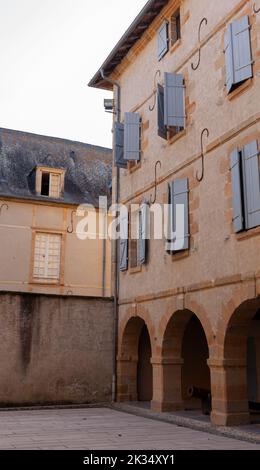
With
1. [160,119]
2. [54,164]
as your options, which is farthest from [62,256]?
[160,119]

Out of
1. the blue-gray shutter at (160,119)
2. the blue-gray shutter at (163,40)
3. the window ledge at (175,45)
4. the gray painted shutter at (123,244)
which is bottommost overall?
the gray painted shutter at (123,244)

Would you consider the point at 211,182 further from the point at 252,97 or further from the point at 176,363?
the point at 176,363

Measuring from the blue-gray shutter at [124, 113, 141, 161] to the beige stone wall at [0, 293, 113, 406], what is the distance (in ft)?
11.6

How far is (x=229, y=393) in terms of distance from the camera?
7.98 meters

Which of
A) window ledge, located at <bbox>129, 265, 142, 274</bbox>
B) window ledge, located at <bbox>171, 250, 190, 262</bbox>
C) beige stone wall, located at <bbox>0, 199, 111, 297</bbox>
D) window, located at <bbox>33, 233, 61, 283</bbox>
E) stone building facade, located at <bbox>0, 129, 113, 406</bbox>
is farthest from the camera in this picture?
window, located at <bbox>33, 233, 61, 283</bbox>

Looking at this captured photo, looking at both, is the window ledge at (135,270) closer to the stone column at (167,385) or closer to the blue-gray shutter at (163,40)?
the stone column at (167,385)

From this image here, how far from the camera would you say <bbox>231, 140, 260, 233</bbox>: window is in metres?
7.68

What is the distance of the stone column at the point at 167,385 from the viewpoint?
32.2ft

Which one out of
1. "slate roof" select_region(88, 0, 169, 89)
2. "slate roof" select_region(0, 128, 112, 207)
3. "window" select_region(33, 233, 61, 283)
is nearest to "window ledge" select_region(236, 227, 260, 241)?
"slate roof" select_region(88, 0, 169, 89)

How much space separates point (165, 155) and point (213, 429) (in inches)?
219

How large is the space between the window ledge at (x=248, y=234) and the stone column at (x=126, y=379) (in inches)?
195

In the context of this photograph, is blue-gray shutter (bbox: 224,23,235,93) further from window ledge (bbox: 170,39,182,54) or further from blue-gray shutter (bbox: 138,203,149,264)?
blue-gray shutter (bbox: 138,203,149,264)

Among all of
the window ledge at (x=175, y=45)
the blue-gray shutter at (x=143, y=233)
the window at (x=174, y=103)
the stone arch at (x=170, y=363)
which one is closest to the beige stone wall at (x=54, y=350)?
the blue-gray shutter at (x=143, y=233)

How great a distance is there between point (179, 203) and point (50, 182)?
9145mm
